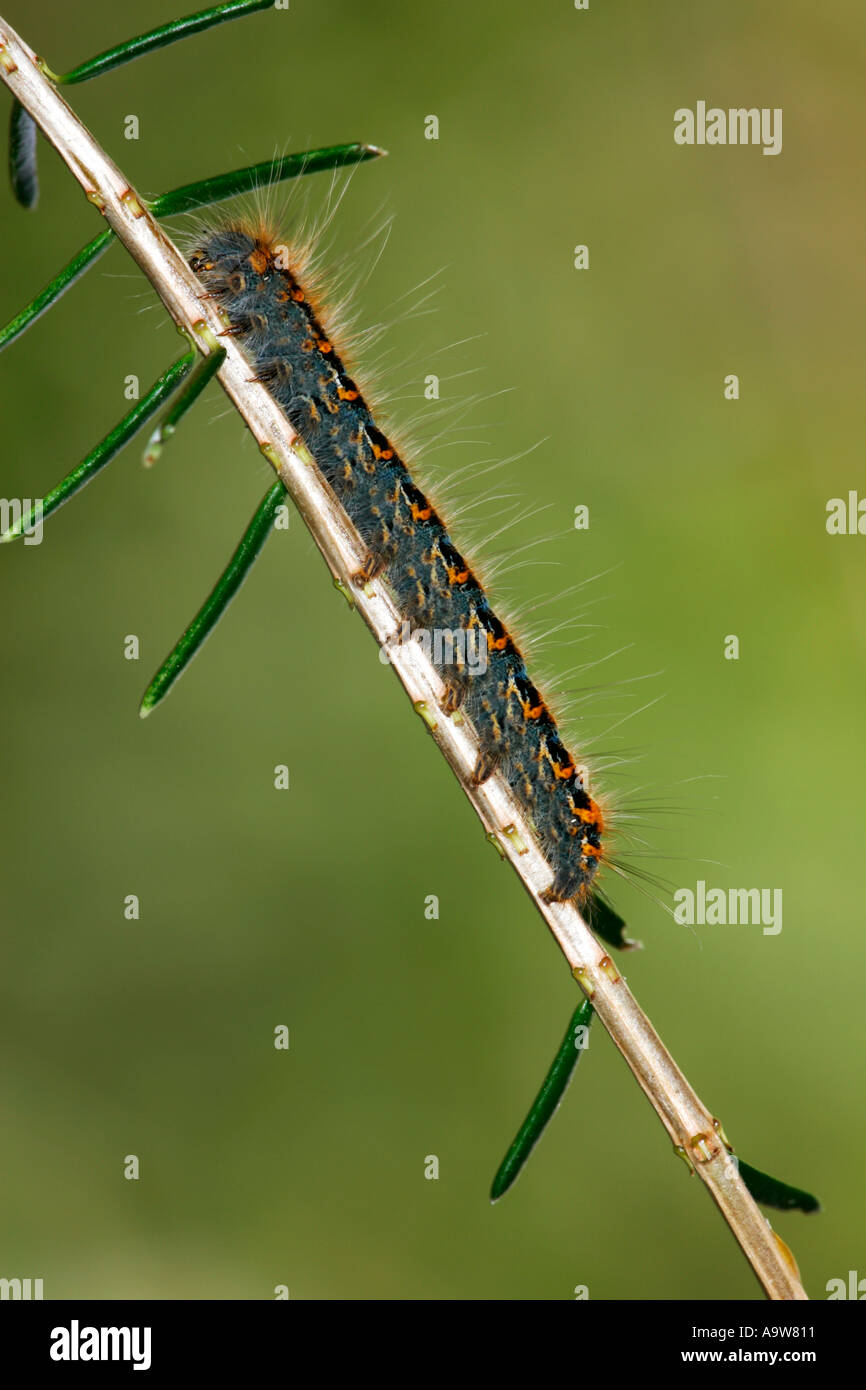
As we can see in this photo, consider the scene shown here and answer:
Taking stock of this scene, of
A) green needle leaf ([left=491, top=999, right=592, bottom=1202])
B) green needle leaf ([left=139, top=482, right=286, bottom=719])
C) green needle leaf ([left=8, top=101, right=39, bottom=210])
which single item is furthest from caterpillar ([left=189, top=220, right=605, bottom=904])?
green needle leaf ([left=139, top=482, right=286, bottom=719])

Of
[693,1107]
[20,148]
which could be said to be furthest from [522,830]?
[20,148]

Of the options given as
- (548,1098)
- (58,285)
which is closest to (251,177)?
(58,285)

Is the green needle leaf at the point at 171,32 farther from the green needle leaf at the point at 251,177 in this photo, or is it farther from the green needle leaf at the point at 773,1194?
the green needle leaf at the point at 773,1194

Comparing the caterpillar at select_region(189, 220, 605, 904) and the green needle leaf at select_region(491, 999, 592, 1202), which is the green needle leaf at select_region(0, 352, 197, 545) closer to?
the caterpillar at select_region(189, 220, 605, 904)

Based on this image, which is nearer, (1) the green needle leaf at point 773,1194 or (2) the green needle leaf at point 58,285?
(2) the green needle leaf at point 58,285

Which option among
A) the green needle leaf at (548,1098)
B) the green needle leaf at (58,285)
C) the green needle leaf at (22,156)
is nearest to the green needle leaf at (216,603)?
the green needle leaf at (58,285)
